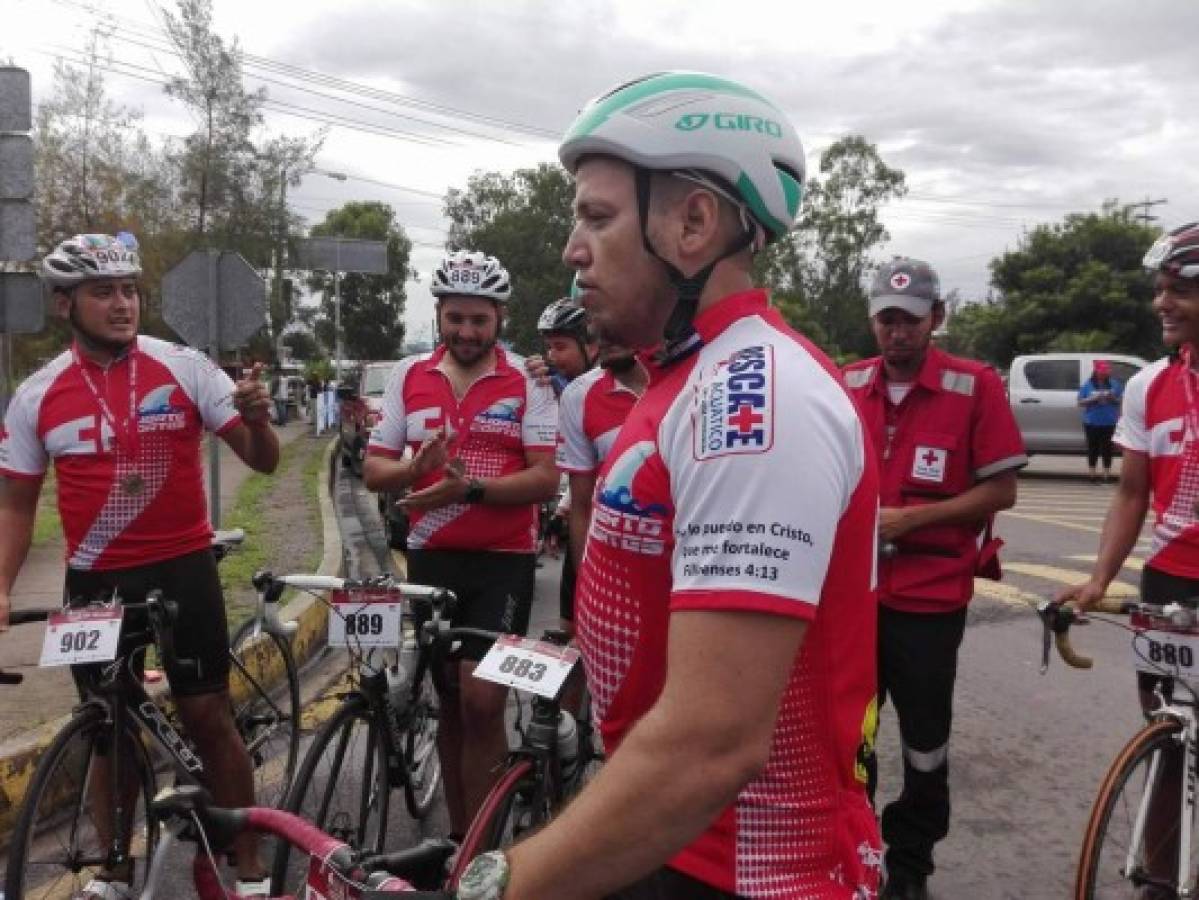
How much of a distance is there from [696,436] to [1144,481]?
2.88 m

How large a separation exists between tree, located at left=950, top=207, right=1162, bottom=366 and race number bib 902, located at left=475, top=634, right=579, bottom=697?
111 feet

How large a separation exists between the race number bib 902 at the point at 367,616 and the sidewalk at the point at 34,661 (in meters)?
Result: 2.06

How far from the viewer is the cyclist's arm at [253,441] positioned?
152 inches

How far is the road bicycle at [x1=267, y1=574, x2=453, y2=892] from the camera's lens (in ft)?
11.6

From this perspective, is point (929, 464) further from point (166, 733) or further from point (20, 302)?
point (20, 302)

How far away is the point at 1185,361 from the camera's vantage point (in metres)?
3.34

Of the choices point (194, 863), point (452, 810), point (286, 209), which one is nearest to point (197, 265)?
point (452, 810)

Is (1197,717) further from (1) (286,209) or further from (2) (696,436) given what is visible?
(1) (286,209)

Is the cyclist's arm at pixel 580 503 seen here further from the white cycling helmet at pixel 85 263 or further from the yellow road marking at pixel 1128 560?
the yellow road marking at pixel 1128 560

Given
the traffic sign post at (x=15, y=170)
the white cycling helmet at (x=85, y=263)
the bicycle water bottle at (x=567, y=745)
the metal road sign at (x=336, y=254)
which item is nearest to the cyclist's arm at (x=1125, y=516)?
the bicycle water bottle at (x=567, y=745)

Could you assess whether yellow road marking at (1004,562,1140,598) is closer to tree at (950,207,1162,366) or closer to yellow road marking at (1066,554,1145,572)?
yellow road marking at (1066,554,1145,572)

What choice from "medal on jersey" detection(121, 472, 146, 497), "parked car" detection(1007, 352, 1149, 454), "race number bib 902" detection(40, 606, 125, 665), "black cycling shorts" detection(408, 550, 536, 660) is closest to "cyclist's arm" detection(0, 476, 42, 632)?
"medal on jersey" detection(121, 472, 146, 497)

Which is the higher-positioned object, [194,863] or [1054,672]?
[194,863]

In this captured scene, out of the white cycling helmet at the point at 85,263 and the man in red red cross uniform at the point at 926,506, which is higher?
the white cycling helmet at the point at 85,263
